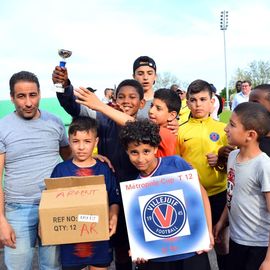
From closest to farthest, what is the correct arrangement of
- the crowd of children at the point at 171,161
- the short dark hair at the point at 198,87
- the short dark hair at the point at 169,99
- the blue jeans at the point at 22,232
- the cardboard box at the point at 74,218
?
the cardboard box at the point at 74,218, the crowd of children at the point at 171,161, the blue jeans at the point at 22,232, the short dark hair at the point at 169,99, the short dark hair at the point at 198,87

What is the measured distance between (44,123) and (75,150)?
41 centimetres

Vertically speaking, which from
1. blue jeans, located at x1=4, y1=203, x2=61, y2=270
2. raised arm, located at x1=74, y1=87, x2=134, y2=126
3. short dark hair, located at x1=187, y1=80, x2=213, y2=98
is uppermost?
short dark hair, located at x1=187, y1=80, x2=213, y2=98

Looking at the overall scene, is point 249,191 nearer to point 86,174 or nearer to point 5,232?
point 86,174

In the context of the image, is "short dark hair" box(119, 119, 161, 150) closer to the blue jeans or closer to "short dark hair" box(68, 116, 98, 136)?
"short dark hair" box(68, 116, 98, 136)

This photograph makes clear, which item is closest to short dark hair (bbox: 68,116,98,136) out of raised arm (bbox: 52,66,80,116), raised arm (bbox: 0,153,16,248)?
raised arm (bbox: 52,66,80,116)

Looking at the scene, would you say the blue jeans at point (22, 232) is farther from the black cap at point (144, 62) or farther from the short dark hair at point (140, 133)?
the black cap at point (144, 62)

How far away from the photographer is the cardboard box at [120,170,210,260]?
2.40 m

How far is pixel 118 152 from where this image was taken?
2.98m

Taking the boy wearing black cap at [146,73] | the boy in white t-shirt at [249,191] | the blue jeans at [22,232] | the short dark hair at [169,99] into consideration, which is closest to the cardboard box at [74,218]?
the blue jeans at [22,232]

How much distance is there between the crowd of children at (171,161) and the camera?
8.20 feet

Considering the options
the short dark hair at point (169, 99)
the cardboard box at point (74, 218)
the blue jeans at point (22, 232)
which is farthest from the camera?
the short dark hair at point (169, 99)

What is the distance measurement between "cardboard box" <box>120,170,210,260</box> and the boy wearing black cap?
6.39ft

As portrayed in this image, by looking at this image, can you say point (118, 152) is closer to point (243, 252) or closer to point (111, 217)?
point (111, 217)

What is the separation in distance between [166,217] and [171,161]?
1.38 ft
